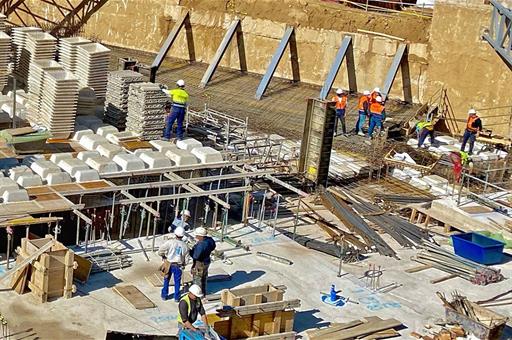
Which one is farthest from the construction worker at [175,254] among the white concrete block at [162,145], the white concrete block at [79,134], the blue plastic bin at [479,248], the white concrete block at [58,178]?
the blue plastic bin at [479,248]

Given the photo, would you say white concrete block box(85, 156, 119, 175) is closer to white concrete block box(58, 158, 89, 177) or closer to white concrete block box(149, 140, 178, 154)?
white concrete block box(58, 158, 89, 177)

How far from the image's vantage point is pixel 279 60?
Result: 31.9m

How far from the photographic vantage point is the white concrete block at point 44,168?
61.3 feet

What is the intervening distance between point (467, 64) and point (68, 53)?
498 inches

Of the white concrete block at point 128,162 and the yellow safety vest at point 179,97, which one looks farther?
the yellow safety vest at point 179,97

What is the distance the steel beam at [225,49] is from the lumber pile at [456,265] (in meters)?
14.0

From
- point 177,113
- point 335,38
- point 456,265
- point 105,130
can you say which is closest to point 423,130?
point 335,38

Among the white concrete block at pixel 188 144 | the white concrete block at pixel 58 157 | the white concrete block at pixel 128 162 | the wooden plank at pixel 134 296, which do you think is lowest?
the wooden plank at pixel 134 296

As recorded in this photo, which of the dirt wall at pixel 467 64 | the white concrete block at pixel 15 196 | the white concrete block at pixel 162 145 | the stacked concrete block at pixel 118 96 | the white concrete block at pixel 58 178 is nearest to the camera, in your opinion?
the white concrete block at pixel 15 196

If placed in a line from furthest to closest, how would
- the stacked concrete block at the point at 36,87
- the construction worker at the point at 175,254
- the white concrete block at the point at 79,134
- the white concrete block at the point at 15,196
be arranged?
the stacked concrete block at the point at 36,87
the white concrete block at the point at 79,134
the white concrete block at the point at 15,196
the construction worker at the point at 175,254

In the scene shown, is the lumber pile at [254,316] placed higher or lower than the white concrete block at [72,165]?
lower

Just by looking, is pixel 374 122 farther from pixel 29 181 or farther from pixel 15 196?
pixel 15 196

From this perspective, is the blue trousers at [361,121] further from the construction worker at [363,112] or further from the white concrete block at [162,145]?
the white concrete block at [162,145]

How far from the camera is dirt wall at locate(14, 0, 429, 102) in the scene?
102 ft
